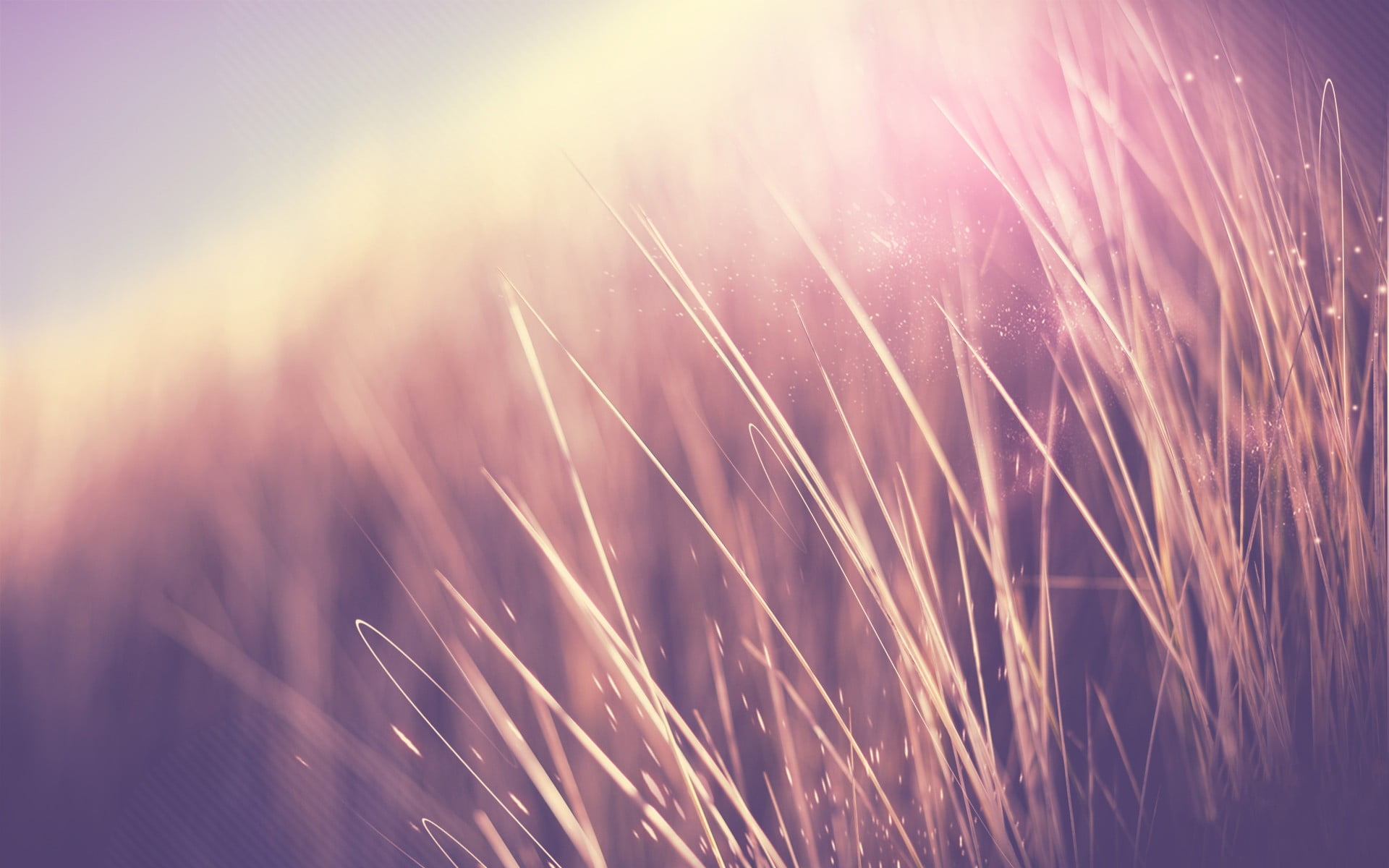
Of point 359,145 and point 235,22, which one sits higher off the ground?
point 235,22

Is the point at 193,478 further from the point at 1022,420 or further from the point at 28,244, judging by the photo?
the point at 1022,420

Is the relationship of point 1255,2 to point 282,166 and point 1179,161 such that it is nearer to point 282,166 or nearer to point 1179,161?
point 1179,161

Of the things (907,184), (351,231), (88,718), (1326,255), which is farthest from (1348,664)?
(88,718)

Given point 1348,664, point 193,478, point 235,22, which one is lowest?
point 1348,664

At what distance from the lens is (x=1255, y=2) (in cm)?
69

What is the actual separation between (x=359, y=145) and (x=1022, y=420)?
0.61 metres

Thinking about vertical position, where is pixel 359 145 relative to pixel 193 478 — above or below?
above

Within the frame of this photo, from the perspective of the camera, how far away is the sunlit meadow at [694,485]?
57 centimetres

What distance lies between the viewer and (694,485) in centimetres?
59

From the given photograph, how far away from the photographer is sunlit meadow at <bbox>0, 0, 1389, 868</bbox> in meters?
0.57

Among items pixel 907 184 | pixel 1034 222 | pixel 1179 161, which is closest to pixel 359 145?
pixel 907 184

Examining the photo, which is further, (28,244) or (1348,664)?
(1348,664)

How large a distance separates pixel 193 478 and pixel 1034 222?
757 mm

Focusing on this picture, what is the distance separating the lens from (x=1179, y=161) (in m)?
0.67
